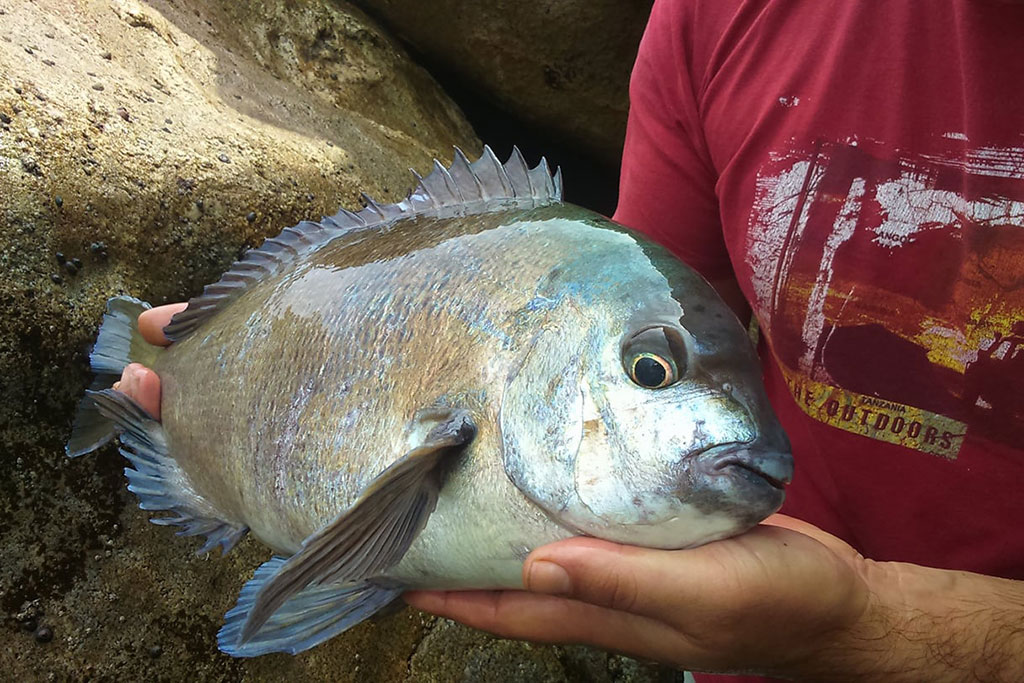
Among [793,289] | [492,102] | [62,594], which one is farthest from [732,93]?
[492,102]

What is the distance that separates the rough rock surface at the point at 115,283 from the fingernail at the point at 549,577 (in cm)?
133

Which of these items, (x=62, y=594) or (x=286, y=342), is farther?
(x=62, y=594)

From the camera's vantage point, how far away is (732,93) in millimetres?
1593

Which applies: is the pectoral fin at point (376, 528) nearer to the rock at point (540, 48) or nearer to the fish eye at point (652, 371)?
the fish eye at point (652, 371)

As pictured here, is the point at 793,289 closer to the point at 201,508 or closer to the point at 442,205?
the point at 442,205

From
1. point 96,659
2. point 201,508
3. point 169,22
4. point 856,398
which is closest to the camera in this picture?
point 856,398

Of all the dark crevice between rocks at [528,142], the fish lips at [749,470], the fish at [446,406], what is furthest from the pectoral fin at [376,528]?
the dark crevice between rocks at [528,142]

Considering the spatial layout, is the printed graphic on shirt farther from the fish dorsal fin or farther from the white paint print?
the fish dorsal fin

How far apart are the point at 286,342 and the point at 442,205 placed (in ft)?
1.47

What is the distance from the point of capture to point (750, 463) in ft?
3.30

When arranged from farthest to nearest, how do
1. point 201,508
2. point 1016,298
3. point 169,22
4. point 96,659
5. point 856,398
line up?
point 169,22 < point 96,659 < point 201,508 < point 856,398 < point 1016,298

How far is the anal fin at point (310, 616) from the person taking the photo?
4.67ft

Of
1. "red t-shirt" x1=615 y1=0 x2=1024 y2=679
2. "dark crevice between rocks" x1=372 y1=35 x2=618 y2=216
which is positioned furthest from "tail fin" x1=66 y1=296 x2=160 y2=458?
"dark crevice between rocks" x1=372 y1=35 x2=618 y2=216

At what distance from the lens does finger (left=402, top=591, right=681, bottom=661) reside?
4.04ft
